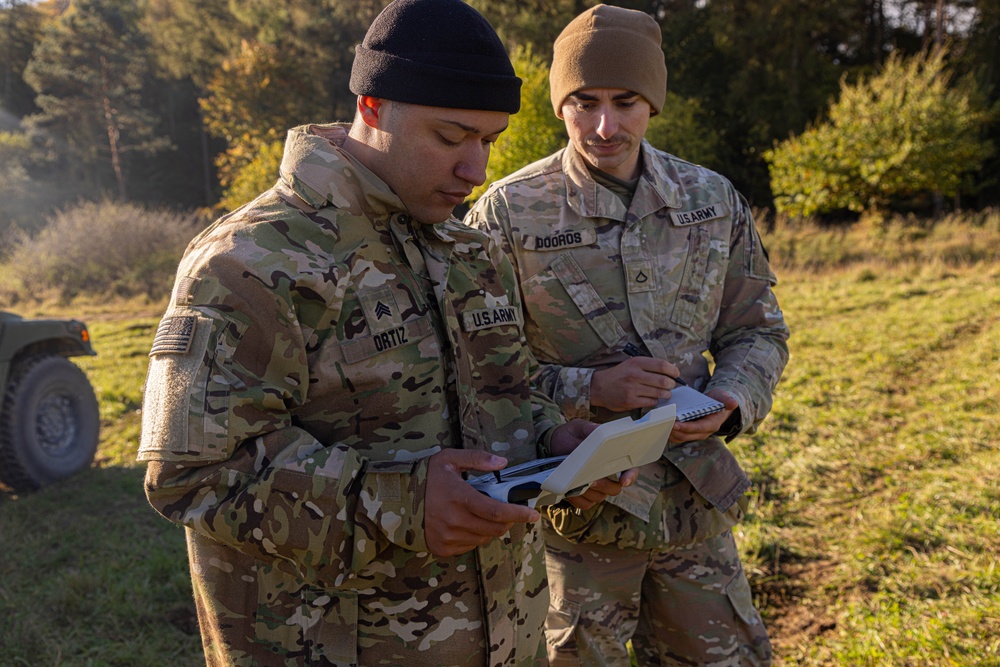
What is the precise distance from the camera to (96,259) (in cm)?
1858

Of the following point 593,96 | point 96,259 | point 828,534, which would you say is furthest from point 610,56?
point 96,259

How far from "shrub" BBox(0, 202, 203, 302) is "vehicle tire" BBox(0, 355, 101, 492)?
11.6 m

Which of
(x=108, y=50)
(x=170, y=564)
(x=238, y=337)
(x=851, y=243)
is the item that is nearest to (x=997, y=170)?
(x=851, y=243)

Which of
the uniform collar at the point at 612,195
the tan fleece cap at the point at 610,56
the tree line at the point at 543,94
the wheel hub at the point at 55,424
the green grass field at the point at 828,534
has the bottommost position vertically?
the green grass field at the point at 828,534

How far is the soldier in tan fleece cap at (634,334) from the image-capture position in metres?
2.40

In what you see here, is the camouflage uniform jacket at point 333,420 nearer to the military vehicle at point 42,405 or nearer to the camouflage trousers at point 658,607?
the camouflage trousers at point 658,607

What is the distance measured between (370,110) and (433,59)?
19 centimetres

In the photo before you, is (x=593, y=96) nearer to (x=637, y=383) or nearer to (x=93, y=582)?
(x=637, y=383)

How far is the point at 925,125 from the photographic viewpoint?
17562mm

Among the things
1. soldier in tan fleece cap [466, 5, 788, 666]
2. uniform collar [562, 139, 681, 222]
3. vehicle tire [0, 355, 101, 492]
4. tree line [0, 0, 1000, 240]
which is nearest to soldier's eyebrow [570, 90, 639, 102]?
soldier in tan fleece cap [466, 5, 788, 666]

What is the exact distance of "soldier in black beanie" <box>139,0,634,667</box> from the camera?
1427 millimetres

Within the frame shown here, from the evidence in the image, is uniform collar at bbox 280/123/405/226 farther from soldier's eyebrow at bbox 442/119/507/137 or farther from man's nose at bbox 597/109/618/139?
man's nose at bbox 597/109/618/139

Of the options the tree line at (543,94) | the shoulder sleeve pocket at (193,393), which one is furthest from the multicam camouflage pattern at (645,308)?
the tree line at (543,94)

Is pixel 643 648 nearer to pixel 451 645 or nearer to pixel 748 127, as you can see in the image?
pixel 451 645
